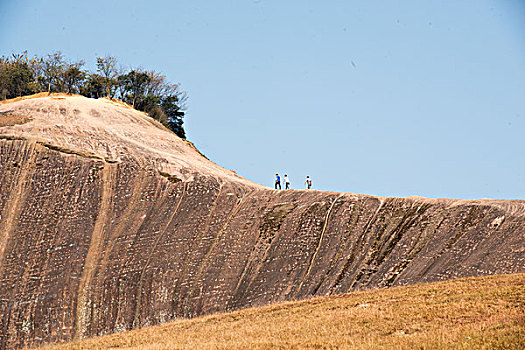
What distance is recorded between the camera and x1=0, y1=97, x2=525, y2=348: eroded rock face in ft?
122

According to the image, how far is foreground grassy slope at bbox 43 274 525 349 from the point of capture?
2123cm

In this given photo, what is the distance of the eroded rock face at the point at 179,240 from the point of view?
3712 cm

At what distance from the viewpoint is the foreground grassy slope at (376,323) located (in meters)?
21.2

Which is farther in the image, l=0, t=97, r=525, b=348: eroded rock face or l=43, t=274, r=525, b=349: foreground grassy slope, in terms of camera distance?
l=0, t=97, r=525, b=348: eroded rock face

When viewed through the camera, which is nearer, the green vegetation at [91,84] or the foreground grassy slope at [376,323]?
the foreground grassy slope at [376,323]

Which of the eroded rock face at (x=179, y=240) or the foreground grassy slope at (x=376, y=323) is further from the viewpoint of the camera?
the eroded rock face at (x=179, y=240)

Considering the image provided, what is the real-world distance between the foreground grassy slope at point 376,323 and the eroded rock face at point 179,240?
3.92m

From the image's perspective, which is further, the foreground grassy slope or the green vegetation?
the green vegetation

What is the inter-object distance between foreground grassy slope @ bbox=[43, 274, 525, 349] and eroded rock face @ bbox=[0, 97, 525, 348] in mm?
3924

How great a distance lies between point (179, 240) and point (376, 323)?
19602 mm

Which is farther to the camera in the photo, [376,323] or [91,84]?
[91,84]

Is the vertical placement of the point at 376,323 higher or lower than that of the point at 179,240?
higher

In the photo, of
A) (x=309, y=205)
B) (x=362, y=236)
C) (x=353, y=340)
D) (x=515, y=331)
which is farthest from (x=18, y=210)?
(x=515, y=331)

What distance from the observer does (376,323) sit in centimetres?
2489
